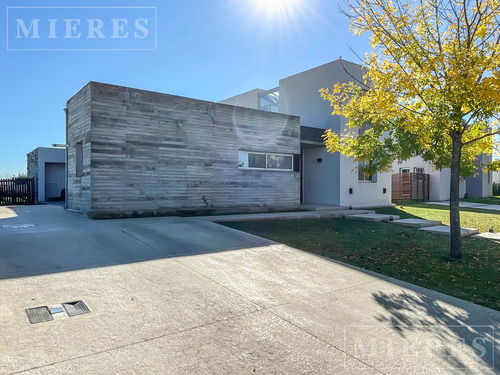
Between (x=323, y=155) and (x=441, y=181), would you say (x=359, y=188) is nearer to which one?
(x=323, y=155)

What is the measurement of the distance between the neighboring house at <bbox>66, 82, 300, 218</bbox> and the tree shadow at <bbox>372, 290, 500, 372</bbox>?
8.10 m

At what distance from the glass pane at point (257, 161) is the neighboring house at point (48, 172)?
1307 centimetres

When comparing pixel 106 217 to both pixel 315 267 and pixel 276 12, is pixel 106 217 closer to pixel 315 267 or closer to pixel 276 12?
pixel 315 267

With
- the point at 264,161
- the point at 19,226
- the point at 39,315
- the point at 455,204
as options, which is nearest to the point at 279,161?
the point at 264,161

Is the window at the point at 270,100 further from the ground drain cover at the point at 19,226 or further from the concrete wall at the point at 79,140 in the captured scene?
the ground drain cover at the point at 19,226

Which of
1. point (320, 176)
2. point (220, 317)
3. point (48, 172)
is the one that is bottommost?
point (220, 317)

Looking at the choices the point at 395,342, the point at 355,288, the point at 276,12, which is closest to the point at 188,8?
the point at 276,12

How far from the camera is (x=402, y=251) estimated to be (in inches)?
291

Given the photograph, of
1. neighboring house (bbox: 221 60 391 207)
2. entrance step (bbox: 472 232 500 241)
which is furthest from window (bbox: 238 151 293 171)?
entrance step (bbox: 472 232 500 241)

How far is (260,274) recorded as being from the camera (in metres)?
5.16

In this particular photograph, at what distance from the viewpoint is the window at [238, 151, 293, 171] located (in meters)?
13.2

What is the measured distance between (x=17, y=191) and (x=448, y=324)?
68.2 feet

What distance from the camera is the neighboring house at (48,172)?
63.5ft

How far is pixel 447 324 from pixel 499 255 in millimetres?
4726
